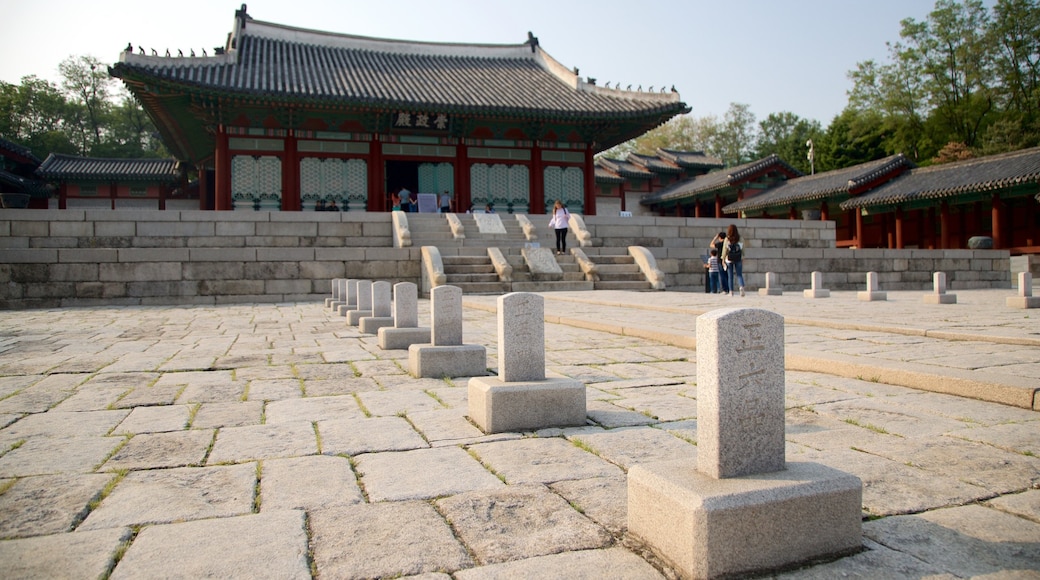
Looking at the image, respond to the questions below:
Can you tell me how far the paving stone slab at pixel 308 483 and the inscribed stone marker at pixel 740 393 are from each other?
1376 millimetres

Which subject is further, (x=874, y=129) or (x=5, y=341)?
(x=874, y=129)

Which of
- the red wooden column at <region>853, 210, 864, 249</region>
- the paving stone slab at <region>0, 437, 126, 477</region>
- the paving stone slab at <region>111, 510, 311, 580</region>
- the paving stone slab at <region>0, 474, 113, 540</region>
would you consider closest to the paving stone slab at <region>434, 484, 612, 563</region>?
the paving stone slab at <region>111, 510, 311, 580</region>

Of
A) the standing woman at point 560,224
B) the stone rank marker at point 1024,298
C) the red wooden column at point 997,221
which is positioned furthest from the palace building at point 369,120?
the stone rank marker at point 1024,298

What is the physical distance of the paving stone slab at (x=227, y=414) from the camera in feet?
12.8

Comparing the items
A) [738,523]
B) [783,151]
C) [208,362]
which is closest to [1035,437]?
[738,523]

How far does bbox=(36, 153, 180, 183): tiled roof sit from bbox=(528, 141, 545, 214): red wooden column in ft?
52.7

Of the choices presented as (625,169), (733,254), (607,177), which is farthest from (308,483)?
(625,169)

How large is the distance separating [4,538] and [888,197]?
2895cm

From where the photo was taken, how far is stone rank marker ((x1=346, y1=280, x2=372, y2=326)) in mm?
9086

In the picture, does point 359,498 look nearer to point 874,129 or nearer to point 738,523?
point 738,523

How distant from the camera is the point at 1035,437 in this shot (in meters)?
3.23

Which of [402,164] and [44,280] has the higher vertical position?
[402,164]

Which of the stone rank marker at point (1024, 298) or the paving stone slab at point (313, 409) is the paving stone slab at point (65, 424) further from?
the stone rank marker at point (1024, 298)

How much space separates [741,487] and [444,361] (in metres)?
3.45
